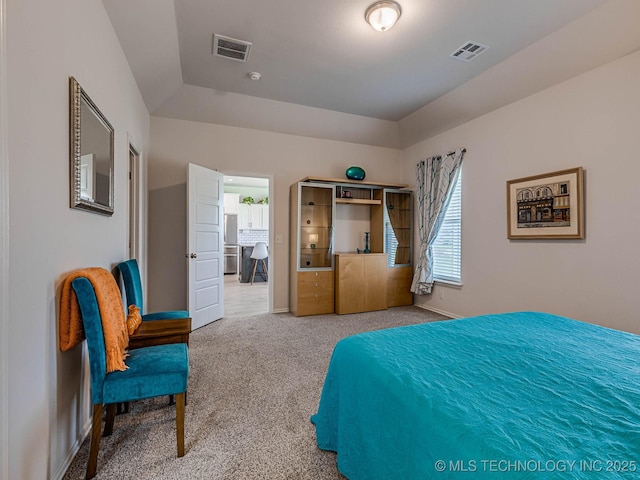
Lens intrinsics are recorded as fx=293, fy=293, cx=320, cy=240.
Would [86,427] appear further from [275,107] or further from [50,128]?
[275,107]

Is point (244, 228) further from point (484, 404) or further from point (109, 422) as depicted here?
point (484, 404)

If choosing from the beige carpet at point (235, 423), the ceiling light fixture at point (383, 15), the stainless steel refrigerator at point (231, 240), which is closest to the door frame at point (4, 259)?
the beige carpet at point (235, 423)

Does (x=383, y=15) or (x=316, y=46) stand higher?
(x=316, y=46)

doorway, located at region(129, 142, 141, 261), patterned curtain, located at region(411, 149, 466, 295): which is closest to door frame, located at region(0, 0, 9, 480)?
doorway, located at region(129, 142, 141, 261)

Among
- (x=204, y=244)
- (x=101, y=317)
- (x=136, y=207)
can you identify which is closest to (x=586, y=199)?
(x=101, y=317)

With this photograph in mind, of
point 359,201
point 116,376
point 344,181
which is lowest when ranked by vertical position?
point 116,376

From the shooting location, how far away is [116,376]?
1.50m

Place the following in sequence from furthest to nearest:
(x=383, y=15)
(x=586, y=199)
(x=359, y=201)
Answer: (x=359, y=201) → (x=586, y=199) → (x=383, y=15)

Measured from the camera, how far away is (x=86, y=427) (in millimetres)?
1797

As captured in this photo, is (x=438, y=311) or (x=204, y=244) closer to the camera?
(x=204, y=244)

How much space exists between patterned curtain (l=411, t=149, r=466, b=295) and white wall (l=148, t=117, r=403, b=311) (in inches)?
37.2

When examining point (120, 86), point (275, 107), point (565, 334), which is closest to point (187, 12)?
point (120, 86)

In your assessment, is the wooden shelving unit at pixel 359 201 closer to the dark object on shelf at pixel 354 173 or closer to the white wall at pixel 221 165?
the dark object on shelf at pixel 354 173

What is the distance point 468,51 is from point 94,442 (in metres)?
4.25
